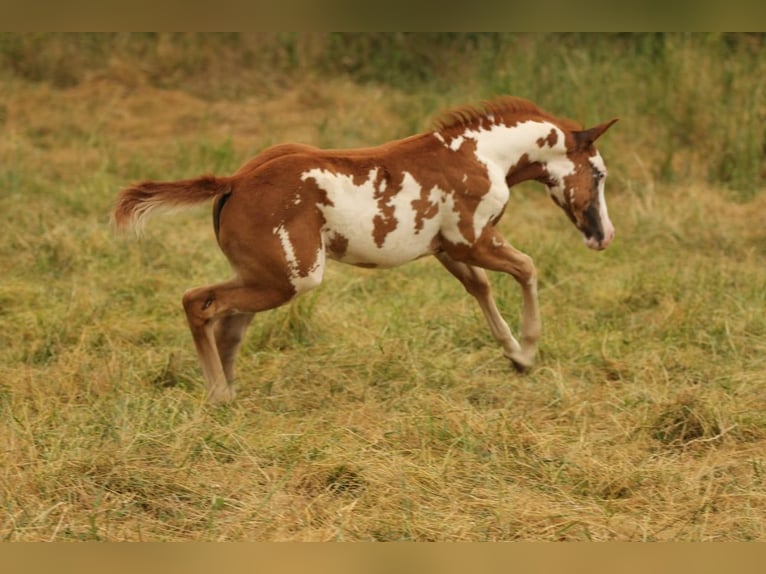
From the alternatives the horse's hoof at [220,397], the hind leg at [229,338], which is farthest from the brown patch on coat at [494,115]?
the horse's hoof at [220,397]

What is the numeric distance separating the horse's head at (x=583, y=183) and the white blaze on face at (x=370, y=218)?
0.73 metres

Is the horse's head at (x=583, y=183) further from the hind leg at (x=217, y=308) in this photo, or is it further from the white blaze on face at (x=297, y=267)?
the hind leg at (x=217, y=308)

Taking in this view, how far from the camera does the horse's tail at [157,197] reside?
5023mm

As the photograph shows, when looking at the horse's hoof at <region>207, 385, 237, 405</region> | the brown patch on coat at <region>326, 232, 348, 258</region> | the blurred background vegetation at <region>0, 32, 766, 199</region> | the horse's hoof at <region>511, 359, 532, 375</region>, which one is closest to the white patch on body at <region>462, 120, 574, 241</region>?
the brown patch on coat at <region>326, 232, 348, 258</region>

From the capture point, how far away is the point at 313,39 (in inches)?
491

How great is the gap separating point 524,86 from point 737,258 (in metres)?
3.28

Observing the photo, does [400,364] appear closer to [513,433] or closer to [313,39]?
[513,433]

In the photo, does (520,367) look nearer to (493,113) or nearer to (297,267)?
(493,113)

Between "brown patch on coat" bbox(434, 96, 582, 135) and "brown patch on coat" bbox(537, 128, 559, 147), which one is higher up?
"brown patch on coat" bbox(434, 96, 582, 135)

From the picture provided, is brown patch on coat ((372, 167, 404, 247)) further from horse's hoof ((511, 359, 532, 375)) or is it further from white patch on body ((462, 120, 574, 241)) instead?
horse's hoof ((511, 359, 532, 375))

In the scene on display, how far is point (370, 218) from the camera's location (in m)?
5.28

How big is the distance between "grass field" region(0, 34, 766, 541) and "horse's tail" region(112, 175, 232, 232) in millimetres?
798

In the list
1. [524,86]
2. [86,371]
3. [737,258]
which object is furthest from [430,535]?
[524,86]

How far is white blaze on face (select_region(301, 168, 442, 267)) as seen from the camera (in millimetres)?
5219
